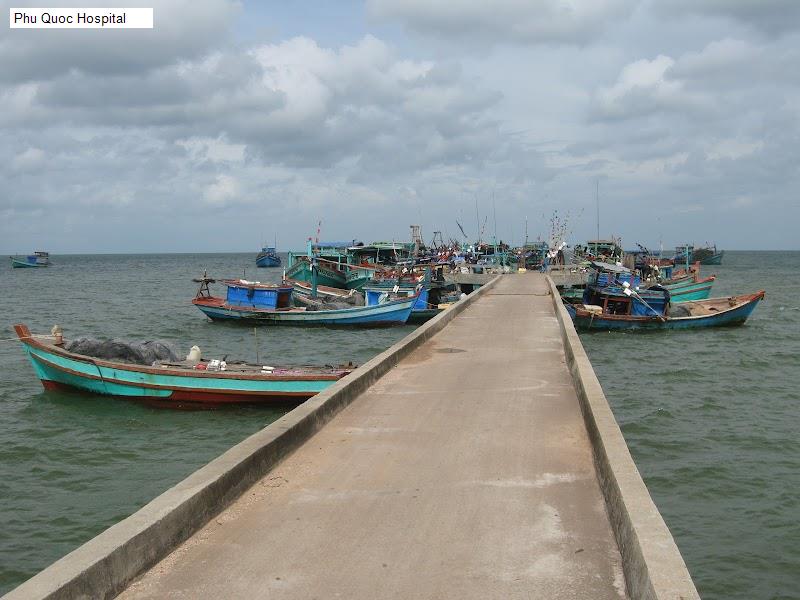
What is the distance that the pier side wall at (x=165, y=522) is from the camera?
3758 mm

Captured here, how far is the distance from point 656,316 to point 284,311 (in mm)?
14509

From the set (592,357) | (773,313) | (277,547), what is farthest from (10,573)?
(773,313)

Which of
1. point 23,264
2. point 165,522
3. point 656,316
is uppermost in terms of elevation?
point 23,264

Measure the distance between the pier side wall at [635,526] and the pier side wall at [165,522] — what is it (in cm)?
263

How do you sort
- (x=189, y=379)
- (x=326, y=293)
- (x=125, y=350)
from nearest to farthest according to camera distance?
(x=189, y=379)
(x=125, y=350)
(x=326, y=293)

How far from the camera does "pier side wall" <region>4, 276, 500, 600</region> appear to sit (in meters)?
3.76

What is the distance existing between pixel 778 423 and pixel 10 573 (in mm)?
13190

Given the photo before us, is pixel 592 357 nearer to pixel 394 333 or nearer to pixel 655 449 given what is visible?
pixel 394 333

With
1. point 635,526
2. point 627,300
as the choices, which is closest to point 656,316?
point 627,300

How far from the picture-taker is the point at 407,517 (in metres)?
5.05

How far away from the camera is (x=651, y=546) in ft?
13.2

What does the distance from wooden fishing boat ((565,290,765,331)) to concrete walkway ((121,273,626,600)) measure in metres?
20.0

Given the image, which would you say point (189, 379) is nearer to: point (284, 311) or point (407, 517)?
point (407, 517)

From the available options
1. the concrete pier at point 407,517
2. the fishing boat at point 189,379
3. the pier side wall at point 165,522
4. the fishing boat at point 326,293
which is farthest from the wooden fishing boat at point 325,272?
the pier side wall at point 165,522
